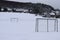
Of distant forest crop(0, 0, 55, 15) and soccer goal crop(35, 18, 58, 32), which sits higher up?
distant forest crop(0, 0, 55, 15)

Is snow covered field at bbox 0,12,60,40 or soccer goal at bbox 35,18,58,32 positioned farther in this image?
soccer goal at bbox 35,18,58,32

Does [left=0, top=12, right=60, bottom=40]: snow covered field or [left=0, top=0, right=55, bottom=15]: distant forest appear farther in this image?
[left=0, top=0, right=55, bottom=15]: distant forest

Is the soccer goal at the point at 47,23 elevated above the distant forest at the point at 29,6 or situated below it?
below

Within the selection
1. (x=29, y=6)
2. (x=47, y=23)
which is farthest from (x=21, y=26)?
(x=47, y=23)

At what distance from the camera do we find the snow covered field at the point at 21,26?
2893mm

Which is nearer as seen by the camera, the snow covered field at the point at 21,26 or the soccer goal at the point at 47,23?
the snow covered field at the point at 21,26

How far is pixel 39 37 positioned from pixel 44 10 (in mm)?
1213

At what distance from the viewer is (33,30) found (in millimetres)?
3268

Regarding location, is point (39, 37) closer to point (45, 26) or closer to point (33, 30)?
point (33, 30)

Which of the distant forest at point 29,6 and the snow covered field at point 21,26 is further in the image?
the distant forest at point 29,6

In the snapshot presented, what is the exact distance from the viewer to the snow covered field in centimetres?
289

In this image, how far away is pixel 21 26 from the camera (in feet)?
11.6

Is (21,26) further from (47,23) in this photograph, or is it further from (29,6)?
(47,23)

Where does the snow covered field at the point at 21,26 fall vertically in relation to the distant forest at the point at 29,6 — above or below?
below
